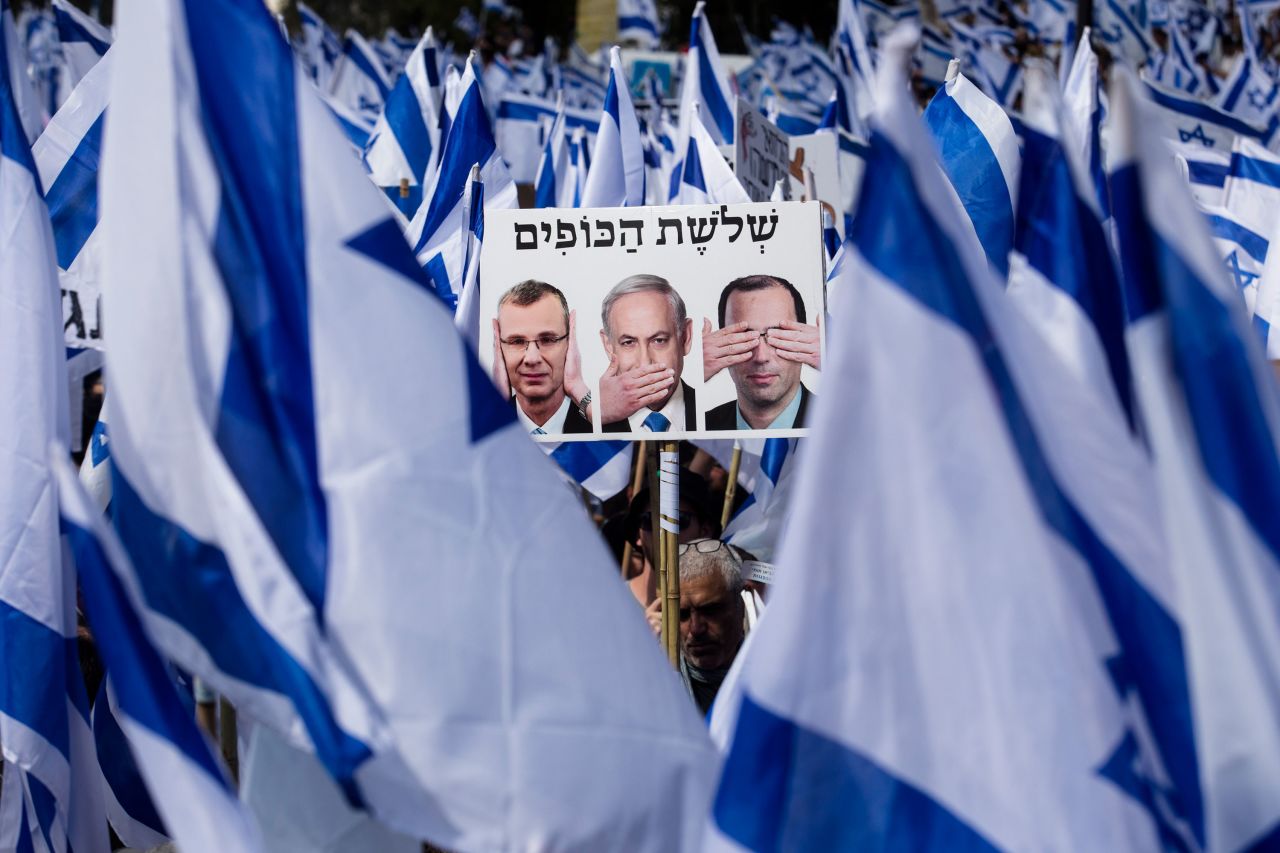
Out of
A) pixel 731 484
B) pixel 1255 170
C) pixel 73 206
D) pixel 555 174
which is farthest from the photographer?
pixel 555 174

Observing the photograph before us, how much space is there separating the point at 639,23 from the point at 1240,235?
1086cm

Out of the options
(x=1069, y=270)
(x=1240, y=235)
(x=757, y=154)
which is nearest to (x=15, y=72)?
(x=1069, y=270)

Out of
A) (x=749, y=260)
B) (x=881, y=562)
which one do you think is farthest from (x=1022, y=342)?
(x=749, y=260)

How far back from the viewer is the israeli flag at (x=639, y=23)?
16359 mm

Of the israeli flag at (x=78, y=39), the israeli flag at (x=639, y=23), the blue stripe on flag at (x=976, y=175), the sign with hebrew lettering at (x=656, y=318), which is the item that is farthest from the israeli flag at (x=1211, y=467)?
the israeli flag at (x=639, y=23)

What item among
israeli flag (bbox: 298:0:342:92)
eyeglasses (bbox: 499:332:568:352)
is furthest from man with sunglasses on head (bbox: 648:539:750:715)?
israeli flag (bbox: 298:0:342:92)

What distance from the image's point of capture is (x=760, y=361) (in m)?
3.88

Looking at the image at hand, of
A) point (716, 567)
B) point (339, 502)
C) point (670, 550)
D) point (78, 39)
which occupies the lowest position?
point (716, 567)

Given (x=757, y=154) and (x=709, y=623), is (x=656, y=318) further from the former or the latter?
(x=757, y=154)

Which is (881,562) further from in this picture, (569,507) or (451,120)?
(451,120)

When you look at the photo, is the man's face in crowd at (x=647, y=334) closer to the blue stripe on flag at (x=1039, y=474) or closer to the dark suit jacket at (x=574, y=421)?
the dark suit jacket at (x=574, y=421)

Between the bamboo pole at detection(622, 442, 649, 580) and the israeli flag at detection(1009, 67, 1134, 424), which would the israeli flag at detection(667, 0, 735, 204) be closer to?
the bamboo pole at detection(622, 442, 649, 580)

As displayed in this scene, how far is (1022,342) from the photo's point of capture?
2.06 meters

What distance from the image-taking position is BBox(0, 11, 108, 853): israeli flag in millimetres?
3076
